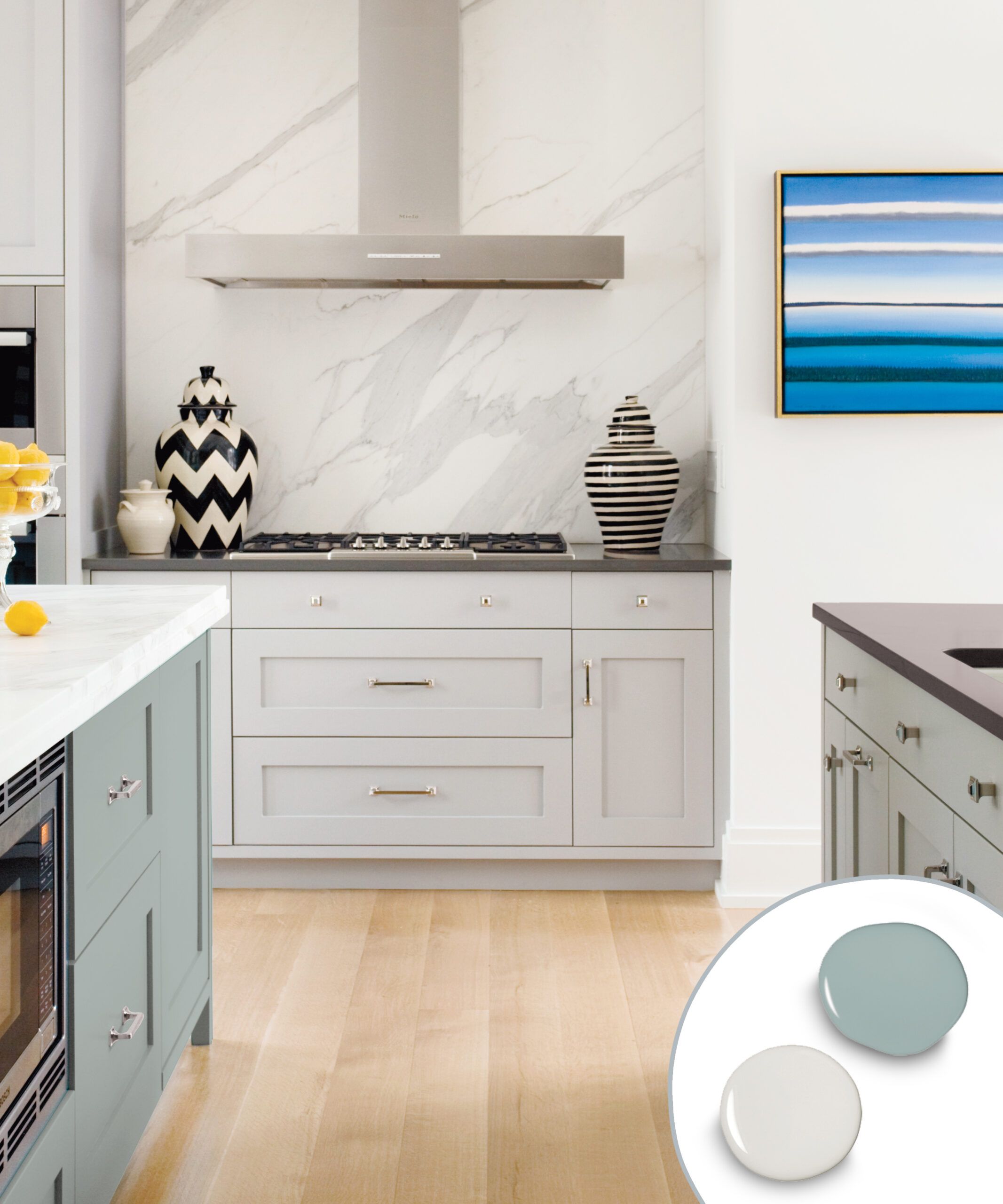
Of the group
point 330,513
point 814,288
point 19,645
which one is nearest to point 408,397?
point 330,513

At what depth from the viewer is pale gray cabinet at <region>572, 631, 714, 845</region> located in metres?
3.03

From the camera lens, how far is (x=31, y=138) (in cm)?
303

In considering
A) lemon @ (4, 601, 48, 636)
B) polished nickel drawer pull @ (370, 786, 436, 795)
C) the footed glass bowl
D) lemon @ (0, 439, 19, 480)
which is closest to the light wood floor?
polished nickel drawer pull @ (370, 786, 436, 795)

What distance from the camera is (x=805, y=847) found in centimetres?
302

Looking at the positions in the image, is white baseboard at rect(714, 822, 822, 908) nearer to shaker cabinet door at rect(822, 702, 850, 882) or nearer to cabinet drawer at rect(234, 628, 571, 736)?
cabinet drawer at rect(234, 628, 571, 736)

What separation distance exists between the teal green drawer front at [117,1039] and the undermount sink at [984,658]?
1270 millimetres

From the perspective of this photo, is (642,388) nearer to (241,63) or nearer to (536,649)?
(536,649)

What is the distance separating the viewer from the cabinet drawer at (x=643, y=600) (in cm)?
300

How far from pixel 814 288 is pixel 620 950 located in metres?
1.77

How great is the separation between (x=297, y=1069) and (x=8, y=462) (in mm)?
1250

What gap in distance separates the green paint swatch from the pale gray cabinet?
96.3 inches

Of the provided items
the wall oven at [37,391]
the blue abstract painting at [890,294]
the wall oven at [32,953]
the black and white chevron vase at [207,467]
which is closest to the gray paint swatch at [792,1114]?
the wall oven at [32,953]

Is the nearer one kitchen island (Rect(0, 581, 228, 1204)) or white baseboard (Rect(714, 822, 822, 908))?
kitchen island (Rect(0, 581, 228, 1204))

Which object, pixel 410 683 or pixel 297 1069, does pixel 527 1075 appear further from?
pixel 410 683
